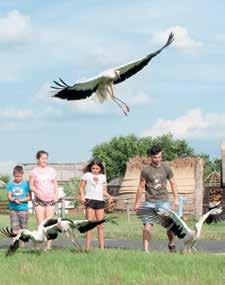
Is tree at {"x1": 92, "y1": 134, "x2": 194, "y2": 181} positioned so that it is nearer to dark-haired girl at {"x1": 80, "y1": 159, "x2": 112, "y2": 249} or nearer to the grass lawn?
dark-haired girl at {"x1": 80, "y1": 159, "x2": 112, "y2": 249}

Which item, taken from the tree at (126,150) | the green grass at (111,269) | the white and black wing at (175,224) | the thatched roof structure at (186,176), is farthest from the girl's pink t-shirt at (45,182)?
the tree at (126,150)

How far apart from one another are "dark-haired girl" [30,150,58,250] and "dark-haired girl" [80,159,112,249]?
20.5 inches

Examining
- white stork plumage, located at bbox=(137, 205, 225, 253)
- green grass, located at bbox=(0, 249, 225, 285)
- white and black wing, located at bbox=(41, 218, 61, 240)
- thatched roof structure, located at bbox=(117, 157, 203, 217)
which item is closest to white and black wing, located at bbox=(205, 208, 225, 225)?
white stork plumage, located at bbox=(137, 205, 225, 253)

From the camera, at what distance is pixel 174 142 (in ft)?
284

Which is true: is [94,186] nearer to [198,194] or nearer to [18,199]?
[18,199]

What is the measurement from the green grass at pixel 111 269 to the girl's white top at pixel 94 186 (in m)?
1.83

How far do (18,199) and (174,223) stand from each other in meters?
3.48

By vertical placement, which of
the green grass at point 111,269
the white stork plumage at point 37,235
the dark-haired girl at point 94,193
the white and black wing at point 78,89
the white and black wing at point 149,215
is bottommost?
the green grass at point 111,269

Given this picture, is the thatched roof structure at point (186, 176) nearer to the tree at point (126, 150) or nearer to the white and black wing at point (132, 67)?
the white and black wing at point (132, 67)

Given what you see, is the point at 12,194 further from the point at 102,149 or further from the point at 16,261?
the point at 102,149

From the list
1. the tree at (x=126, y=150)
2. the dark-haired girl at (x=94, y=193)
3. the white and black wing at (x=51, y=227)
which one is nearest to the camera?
Result: the white and black wing at (x=51, y=227)

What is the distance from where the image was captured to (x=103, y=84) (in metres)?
14.2

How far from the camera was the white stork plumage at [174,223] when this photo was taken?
41.0 feet

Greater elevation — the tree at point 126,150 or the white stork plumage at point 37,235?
the tree at point 126,150
